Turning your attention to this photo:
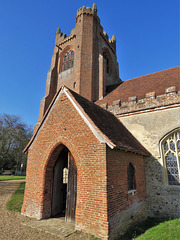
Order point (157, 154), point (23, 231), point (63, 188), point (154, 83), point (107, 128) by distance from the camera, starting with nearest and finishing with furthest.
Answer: point (23, 231)
point (107, 128)
point (63, 188)
point (157, 154)
point (154, 83)

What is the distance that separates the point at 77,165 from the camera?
6.53m

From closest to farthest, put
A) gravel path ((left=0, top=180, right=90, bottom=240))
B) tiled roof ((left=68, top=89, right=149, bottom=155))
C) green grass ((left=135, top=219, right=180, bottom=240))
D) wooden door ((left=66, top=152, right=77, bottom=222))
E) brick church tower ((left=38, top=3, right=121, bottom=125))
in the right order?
green grass ((left=135, top=219, right=180, bottom=240)) → gravel path ((left=0, top=180, right=90, bottom=240)) → tiled roof ((left=68, top=89, right=149, bottom=155)) → wooden door ((left=66, top=152, right=77, bottom=222)) → brick church tower ((left=38, top=3, right=121, bottom=125))

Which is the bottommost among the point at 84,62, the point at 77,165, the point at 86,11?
the point at 77,165

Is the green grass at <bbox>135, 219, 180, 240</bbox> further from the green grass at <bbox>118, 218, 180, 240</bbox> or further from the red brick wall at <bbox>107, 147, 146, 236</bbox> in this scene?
the red brick wall at <bbox>107, 147, 146, 236</bbox>

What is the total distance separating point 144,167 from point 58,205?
546 cm

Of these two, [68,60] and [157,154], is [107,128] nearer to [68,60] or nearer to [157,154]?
[157,154]

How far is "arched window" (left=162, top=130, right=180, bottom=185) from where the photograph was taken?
868 cm

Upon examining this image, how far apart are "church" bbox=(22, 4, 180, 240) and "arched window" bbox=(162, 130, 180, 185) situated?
51 millimetres

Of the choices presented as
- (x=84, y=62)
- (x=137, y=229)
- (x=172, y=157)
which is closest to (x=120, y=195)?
(x=137, y=229)

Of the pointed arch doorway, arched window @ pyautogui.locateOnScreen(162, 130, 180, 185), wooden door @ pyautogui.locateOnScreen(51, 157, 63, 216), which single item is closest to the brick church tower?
arched window @ pyautogui.locateOnScreen(162, 130, 180, 185)

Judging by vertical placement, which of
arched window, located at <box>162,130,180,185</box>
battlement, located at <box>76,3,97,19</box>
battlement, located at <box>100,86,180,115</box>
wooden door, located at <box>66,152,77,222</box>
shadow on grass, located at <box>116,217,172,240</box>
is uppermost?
battlement, located at <box>76,3,97,19</box>

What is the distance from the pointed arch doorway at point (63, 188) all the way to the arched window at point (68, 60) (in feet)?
51.3

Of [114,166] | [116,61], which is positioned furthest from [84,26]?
[114,166]

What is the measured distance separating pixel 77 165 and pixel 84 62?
14.9 metres
